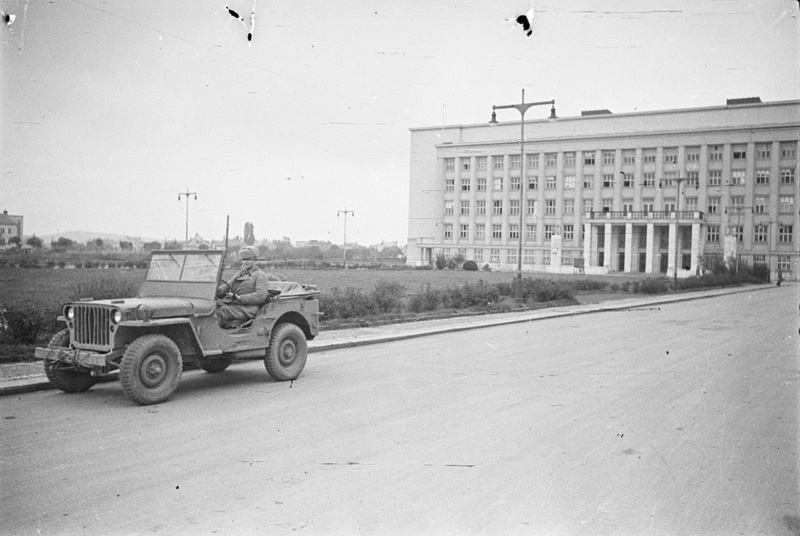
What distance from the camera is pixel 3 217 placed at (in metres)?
7.34

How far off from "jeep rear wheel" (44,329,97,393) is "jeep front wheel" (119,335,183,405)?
49.4 inches

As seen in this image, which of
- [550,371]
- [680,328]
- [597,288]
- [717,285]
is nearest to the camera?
[550,371]

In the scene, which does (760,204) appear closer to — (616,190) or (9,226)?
(616,190)

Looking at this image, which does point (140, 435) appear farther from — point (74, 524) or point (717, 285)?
point (717, 285)

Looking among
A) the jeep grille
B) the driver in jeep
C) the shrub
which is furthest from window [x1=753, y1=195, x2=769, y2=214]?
the jeep grille

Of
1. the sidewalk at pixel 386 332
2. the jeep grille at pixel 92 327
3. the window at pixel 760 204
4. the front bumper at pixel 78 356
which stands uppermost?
the window at pixel 760 204

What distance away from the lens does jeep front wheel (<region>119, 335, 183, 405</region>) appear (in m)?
7.82

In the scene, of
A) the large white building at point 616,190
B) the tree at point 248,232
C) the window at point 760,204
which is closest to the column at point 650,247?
the large white building at point 616,190

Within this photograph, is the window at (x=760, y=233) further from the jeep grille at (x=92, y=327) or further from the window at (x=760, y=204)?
the jeep grille at (x=92, y=327)

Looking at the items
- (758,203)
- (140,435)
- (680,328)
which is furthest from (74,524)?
(758,203)

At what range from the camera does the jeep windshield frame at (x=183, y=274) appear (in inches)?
368

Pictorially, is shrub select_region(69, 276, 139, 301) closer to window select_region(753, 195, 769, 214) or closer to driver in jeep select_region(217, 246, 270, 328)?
driver in jeep select_region(217, 246, 270, 328)

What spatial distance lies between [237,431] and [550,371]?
241 inches

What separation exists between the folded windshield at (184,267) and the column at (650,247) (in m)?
78.6
